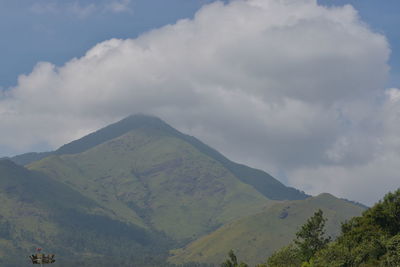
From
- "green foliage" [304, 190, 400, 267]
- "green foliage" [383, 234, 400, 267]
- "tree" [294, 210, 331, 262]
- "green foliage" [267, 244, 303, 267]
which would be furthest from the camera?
"green foliage" [267, 244, 303, 267]

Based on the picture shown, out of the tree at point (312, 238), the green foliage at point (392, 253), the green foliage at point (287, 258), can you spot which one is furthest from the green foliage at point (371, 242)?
the green foliage at point (287, 258)

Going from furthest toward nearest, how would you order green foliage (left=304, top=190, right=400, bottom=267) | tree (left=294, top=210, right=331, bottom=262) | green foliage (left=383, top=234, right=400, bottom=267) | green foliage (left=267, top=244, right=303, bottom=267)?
green foliage (left=267, top=244, right=303, bottom=267), tree (left=294, top=210, right=331, bottom=262), green foliage (left=304, top=190, right=400, bottom=267), green foliage (left=383, top=234, right=400, bottom=267)

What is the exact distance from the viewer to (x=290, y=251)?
18175 centimetres

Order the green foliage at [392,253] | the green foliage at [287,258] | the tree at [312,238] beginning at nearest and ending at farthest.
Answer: the green foliage at [392,253]
the tree at [312,238]
the green foliage at [287,258]

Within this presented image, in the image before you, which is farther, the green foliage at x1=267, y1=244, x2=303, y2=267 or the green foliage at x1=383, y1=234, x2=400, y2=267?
the green foliage at x1=267, y1=244, x2=303, y2=267

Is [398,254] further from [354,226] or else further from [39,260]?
[39,260]

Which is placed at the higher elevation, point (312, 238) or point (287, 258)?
point (312, 238)

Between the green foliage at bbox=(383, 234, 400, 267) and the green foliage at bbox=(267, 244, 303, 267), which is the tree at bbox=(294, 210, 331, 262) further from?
the green foliage at bbox=(383, 234, 400, 267)

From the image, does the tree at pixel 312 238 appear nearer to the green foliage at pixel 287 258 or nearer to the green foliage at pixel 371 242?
the green foliage at pixel 287 258

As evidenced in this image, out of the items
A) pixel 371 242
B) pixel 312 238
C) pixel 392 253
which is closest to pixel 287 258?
pixel 312 238

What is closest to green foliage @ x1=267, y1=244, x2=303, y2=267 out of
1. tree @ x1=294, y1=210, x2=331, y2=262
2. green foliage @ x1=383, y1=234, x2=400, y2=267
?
tree @ x1=294, y1=210, x2=331, y2=262

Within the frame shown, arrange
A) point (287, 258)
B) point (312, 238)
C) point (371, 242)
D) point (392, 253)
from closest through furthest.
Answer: point (392, 253) < point (371, 242) < point (312, 238) < point (287, 258)

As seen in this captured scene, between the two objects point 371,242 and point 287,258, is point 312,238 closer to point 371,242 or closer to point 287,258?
point 287,258

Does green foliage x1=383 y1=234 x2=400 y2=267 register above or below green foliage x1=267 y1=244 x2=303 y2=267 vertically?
above
